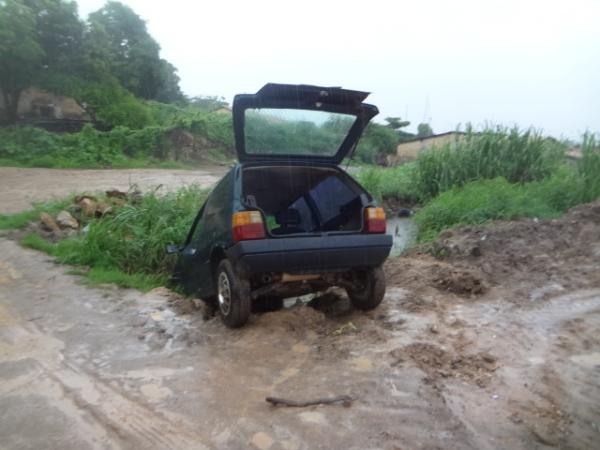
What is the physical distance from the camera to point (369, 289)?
14.5ft

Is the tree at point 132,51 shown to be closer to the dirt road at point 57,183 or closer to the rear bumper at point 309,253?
the dirt road at point 57,183

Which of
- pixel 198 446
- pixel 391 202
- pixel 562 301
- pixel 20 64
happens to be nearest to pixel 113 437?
pixel 198 446

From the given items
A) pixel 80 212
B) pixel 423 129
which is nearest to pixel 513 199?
pixel 80 212

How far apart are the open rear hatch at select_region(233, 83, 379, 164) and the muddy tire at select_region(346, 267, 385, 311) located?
3.95 ft

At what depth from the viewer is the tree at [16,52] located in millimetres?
18547

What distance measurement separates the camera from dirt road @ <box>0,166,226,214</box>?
10509 millimetres

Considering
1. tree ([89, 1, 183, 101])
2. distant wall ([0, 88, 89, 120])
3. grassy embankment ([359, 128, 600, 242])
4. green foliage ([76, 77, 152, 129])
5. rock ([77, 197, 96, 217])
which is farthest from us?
tree ([89, 1, 183, 101])

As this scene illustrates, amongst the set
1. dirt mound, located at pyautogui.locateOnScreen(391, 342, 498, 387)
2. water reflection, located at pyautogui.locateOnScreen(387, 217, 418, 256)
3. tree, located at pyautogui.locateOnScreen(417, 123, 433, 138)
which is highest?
tree, located at pyautogui.locateOnScreen(417, 123, 433, 138)

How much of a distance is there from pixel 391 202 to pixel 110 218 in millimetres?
7075

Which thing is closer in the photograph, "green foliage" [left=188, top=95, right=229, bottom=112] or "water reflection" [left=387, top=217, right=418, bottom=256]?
"water reflection" [left=387, top=217, right=418, bottom=256]

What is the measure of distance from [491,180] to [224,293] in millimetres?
7748

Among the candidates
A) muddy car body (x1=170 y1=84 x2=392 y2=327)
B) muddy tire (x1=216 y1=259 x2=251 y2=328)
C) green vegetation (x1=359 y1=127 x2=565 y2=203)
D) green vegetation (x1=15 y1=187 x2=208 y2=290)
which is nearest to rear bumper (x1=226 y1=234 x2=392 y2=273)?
muddy car body (x1=170 y1=84 x2=392 y2=327)

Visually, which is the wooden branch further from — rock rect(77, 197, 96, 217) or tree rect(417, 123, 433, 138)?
tree rect(417, 123, 433, 138)

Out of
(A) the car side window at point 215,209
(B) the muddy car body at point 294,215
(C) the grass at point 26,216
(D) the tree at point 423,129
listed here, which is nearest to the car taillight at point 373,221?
(B) the muddy car body at point 294,215
